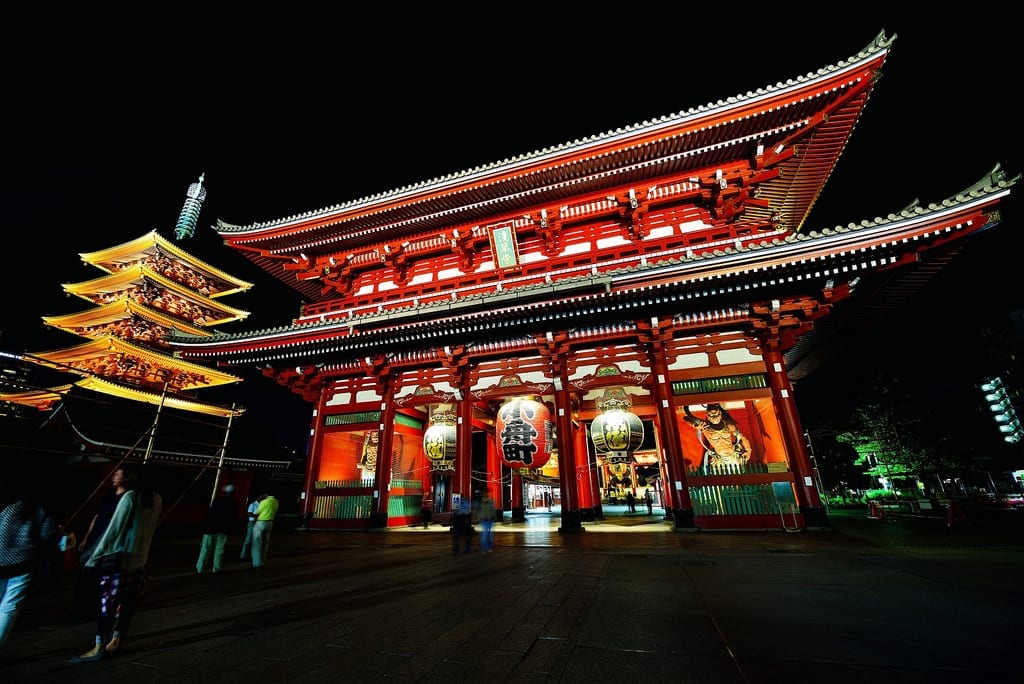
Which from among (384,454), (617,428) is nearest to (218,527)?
(384,454)

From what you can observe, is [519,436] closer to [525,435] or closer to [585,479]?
[525,435]

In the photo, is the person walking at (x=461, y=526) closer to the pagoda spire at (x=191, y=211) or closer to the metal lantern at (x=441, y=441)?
the metal lantern at (x=441, y=441)

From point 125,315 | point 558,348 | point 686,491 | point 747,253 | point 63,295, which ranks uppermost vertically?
point 63,295

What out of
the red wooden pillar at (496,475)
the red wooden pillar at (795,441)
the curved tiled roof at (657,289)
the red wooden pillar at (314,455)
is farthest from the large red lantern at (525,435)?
the red wooden pillar at (314,455)

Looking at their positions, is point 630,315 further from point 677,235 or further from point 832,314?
point 832,314

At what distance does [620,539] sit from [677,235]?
330 inches

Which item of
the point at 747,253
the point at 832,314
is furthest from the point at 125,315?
the point at 832,314

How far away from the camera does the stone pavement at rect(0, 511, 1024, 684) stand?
95.6 inches

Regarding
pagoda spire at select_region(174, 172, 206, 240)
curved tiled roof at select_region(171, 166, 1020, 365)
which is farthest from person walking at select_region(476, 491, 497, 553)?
pagoda spire at select_region(174, 172, 206, 240)

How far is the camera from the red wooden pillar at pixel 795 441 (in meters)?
8.65

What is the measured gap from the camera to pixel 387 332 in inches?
447

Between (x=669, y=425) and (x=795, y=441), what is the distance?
2673mm

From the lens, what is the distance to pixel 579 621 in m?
3.31

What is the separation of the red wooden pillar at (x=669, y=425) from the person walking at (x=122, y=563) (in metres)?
9.42
